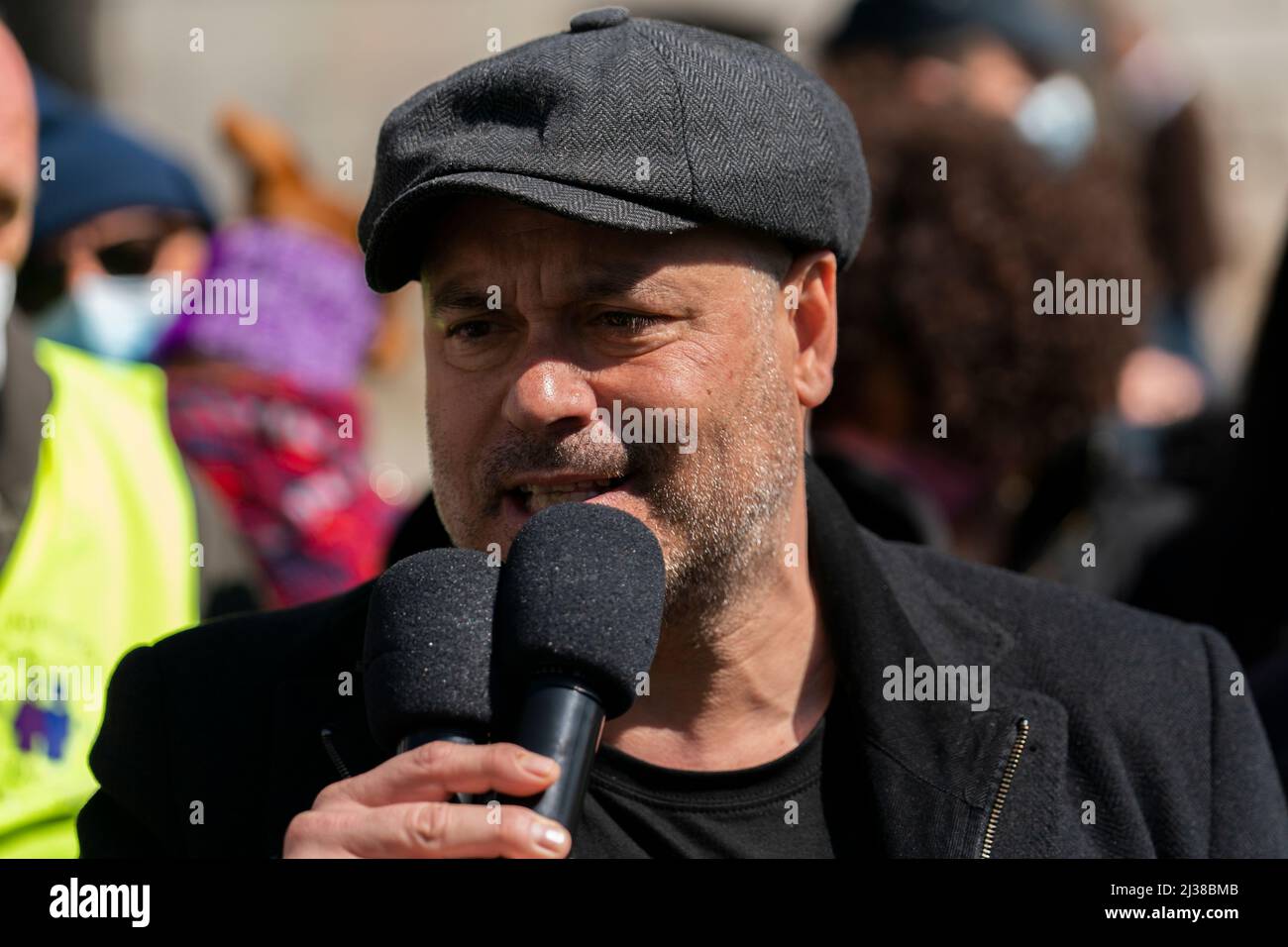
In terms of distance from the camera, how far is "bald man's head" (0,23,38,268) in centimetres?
354

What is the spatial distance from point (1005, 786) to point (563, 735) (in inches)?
40.6

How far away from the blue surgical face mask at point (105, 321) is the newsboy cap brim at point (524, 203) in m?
2.31

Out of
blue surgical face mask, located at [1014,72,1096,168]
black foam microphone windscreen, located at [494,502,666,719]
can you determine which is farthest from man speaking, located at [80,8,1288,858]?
blue surgical face mask, located at [1014,72,1096,168]

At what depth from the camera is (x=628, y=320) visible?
8.78ft

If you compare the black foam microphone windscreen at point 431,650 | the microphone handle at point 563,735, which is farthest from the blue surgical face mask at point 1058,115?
the microphone handle at point 563,735

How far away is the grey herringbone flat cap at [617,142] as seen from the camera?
2588 millimetres

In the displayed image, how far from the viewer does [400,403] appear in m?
8.15

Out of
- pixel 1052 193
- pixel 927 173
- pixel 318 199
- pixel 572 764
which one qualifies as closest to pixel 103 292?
pixel 318 199

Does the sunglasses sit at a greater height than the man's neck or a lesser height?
greater

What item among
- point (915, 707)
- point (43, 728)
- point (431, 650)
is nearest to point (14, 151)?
point (43, 728)

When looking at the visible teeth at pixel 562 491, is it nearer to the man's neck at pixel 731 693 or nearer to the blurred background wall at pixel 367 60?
the man's neck at pixel 731 693

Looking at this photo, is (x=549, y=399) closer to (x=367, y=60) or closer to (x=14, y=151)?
(x=14, y=151)

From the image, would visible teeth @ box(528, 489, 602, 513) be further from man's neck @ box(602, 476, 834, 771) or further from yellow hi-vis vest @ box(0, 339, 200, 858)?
yellow hi-vis vest @ box(0, 339, 200, 858)
